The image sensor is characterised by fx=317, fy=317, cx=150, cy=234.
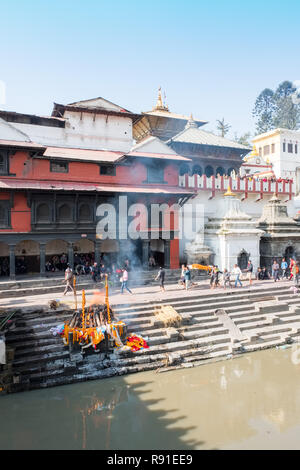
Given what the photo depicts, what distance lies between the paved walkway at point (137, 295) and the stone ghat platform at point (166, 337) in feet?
0.98

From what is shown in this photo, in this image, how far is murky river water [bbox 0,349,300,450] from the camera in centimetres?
613

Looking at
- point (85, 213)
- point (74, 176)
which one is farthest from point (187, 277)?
point (74, 176)

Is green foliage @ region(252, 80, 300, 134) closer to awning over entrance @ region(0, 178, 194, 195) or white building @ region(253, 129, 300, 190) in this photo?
white building @ region(253, 129, 300, 190)

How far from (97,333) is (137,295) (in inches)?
168

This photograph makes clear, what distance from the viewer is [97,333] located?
9.17 m

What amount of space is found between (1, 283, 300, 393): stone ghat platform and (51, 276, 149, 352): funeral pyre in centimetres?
24

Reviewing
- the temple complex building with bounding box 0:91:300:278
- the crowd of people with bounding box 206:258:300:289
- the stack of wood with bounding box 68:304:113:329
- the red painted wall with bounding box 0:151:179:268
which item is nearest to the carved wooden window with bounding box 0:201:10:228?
the temple complex building with bounding box 0:91:300:278

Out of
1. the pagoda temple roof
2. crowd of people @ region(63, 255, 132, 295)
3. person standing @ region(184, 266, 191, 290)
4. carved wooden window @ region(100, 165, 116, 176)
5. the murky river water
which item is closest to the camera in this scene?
the murky river water

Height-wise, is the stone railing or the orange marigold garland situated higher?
the stone railing

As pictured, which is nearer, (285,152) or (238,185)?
(238,185)

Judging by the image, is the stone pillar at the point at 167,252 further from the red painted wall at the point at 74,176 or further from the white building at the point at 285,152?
the white building at the point at 285,152

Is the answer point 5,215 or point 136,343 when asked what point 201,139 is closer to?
point 5,215

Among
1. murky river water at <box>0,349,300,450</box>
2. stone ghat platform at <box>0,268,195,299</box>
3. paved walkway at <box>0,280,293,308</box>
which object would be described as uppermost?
stone ghat platform at <box>0,268,195,299</box>
